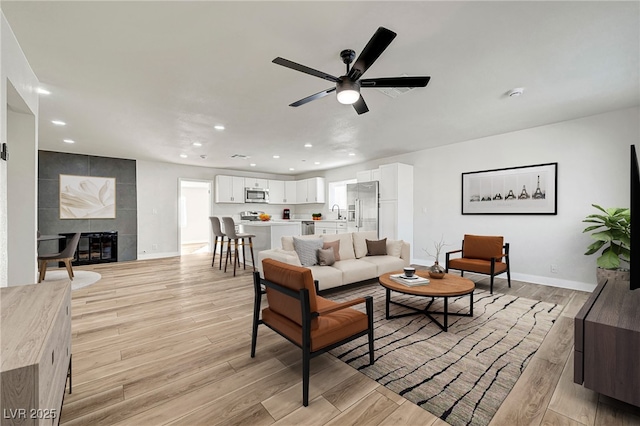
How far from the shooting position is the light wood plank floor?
65.6 inches

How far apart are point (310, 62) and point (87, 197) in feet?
22.2

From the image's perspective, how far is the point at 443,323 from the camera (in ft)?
9.73

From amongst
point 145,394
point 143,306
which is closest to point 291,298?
point 145,394

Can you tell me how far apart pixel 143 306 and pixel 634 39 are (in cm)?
568

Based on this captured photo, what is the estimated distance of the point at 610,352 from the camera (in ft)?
5.56

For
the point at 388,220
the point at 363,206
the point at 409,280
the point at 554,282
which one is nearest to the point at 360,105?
the point at 409,280

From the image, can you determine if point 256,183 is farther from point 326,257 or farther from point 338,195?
point 326,257

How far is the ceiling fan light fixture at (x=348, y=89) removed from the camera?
2264mm

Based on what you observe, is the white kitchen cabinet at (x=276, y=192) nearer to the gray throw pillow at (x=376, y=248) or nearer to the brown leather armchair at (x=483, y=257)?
the gray throw pillow at (x=376, y=248)

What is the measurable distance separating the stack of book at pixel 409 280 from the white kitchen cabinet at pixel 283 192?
260 inches

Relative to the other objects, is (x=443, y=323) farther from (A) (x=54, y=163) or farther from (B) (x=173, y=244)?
(A) (x=54, y=163)

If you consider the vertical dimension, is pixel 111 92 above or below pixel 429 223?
above

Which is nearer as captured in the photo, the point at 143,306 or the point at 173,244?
the point at 143,306

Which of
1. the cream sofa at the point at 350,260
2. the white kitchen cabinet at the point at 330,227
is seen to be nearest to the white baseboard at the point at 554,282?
the cream sofa at the point at 350,260
